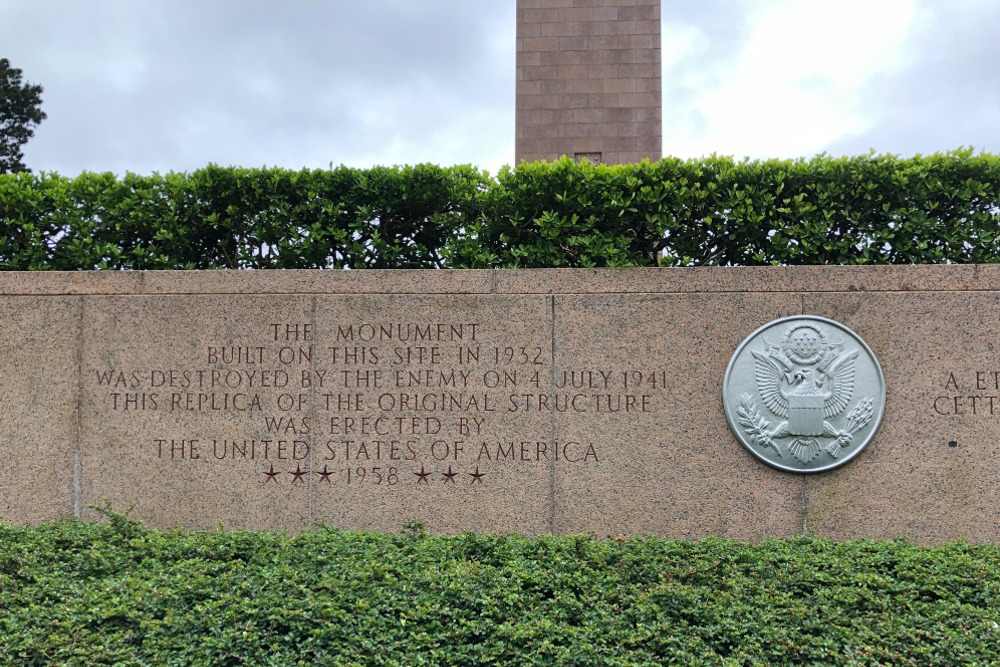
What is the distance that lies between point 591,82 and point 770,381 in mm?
9487

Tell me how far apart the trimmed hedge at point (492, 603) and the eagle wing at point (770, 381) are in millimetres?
1289

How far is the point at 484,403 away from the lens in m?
6.77

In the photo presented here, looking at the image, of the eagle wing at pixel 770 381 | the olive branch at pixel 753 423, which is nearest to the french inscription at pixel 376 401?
the olive branch at pixel 753 423

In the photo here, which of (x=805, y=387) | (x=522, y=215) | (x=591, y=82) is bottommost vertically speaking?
(x=805, y=387)

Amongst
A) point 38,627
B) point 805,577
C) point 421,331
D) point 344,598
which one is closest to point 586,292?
point 421,331

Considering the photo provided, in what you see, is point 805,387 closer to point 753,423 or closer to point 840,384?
point 840,384

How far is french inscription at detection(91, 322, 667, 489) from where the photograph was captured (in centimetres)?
673

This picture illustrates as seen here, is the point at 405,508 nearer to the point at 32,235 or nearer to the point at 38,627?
the point at 38,627

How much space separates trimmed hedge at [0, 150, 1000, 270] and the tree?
2616cm

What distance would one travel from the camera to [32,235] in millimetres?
7441

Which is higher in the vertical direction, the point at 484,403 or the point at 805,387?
the point at 805,387

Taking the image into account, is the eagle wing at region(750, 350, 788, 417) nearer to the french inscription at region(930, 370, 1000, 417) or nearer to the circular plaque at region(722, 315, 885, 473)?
the circular plaque at region(722, 315, 885, 473)

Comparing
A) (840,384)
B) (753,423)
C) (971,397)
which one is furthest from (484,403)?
(971,397)

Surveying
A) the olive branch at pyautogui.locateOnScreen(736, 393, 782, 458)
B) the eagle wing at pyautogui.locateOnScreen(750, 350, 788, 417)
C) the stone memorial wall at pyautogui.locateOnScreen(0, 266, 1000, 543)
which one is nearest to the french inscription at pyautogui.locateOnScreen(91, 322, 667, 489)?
the stone memorial wall at pyautogui.locateOnScreen(0, 266, 1000, 543)
